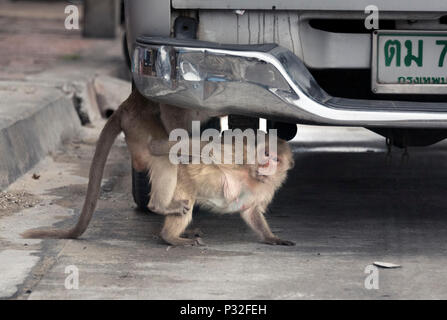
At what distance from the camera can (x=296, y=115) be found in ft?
14.2

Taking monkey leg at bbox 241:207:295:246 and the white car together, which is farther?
monkey leg at bbox 241:207:295:246

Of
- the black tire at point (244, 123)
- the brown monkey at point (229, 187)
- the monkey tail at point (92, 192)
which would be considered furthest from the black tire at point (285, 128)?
the monkey tail at point (92, 192)

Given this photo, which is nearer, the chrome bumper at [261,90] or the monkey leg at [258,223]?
the chrome bumper at [261,90]

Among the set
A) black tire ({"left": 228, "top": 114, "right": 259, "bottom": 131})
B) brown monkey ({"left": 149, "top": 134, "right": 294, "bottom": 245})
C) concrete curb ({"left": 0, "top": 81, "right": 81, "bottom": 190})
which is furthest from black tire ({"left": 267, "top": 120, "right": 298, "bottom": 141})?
concrete curb ({"left": 0, "top": 81, "right": 81, "bottom": 190})

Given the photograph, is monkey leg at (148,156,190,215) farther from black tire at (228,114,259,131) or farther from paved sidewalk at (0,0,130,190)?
paved sidewalk at (0,0,130,190)

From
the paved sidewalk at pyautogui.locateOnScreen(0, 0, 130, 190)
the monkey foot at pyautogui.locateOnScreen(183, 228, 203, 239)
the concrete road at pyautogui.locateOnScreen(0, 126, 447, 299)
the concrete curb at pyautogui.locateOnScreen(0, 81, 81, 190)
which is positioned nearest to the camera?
the concrete road at pyautogui.locateOnScreen(0, 126, 447, 299)

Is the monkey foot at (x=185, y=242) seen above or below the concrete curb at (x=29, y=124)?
below

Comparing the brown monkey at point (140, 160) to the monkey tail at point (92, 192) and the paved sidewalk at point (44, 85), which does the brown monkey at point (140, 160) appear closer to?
the monkey tail at point (92, 192)

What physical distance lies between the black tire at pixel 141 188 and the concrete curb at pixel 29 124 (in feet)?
2.86

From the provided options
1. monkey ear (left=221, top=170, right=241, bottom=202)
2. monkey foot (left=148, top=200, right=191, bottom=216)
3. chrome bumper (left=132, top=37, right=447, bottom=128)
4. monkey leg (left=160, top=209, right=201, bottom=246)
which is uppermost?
chrome bumper (left=132, top=37, right=447, bottom=128)

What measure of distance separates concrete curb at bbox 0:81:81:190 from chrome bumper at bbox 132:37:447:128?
5.92 ft

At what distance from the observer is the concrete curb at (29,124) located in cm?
608

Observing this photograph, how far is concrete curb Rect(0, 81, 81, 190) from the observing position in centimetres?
608

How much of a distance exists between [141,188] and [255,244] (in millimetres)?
813
